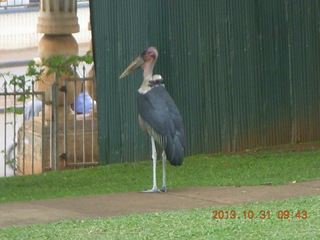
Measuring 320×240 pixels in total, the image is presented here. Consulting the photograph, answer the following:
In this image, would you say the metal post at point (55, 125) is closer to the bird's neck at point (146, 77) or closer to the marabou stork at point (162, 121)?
the bird's neck at point (146, 77)

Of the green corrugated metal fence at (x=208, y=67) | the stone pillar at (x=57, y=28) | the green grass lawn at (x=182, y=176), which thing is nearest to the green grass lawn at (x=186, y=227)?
the green grass lawn at (x=182, y=176)

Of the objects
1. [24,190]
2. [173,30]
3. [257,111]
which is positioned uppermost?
[173,30]

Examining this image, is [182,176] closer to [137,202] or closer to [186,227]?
[137,202]

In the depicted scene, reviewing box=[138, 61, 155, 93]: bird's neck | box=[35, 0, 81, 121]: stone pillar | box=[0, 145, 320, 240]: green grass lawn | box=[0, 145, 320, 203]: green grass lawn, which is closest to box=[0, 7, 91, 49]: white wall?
box=[35, 0, 81, 121]: stone pillar

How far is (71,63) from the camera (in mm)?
15750

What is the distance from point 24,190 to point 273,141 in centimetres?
402

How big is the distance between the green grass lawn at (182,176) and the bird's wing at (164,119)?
85 centimetres

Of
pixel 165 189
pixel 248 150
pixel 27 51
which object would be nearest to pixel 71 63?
pixel 248 150

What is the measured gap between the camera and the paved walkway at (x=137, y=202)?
9.52 metres

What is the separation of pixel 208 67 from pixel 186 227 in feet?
19.0

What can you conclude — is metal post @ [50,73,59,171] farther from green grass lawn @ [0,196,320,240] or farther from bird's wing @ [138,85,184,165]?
green grass lawn @ [0,196,320,240]

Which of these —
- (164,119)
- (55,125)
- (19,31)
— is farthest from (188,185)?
(19,31)

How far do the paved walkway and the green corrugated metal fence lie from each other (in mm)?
3022

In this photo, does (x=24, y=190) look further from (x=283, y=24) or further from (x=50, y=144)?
(x=283, y=24)
